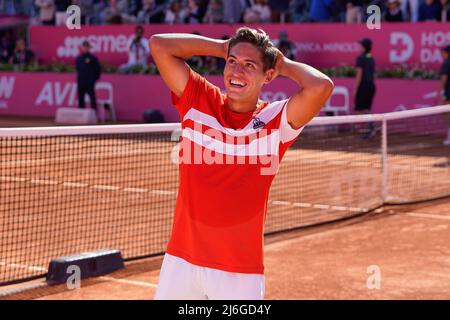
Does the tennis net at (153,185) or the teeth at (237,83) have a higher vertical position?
the teeth at (237,83)

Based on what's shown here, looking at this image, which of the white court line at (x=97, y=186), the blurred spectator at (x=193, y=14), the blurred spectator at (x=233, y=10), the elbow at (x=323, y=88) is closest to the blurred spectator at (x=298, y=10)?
the blurred spectator at (x=233, y=10)

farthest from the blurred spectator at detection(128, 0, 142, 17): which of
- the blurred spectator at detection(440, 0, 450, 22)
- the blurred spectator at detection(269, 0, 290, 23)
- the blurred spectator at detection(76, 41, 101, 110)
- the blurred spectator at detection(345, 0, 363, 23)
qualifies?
the blurred spectator at detection(440, 0, 450, 22)

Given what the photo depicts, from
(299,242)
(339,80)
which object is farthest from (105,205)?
(339,80)

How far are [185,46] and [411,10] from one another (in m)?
19.6

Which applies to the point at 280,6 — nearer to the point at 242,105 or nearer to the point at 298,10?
the point at 298,10

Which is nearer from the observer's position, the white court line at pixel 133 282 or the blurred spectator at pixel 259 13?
the white court line at pixel 133 282

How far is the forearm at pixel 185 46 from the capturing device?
4.74 meters

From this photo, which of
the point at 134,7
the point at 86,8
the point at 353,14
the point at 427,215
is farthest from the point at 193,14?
the point at 427,215

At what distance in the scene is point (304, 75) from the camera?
4582 mm

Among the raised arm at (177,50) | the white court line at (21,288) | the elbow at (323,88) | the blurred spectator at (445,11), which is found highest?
the blurred spectator at (445,11)

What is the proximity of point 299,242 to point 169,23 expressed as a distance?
16.7 meters

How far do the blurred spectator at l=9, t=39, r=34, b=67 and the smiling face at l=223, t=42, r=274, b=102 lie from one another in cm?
2515

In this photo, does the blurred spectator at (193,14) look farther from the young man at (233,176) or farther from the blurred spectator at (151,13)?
the young man at (233,176)

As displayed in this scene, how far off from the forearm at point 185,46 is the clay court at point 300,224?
12.7 feet
